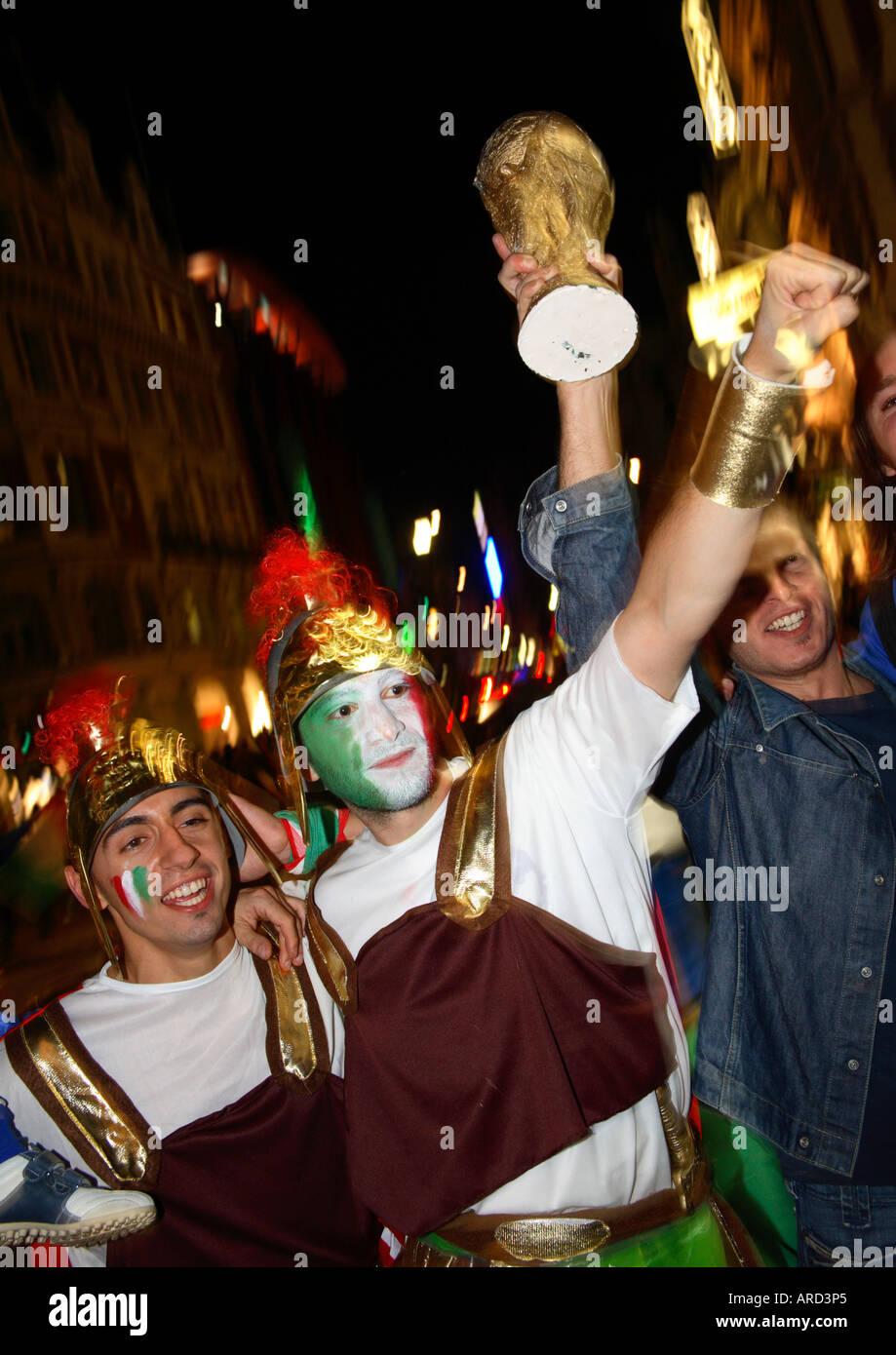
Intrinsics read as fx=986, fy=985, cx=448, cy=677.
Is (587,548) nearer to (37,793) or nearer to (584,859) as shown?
(584,859)

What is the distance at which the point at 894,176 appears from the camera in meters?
2.46

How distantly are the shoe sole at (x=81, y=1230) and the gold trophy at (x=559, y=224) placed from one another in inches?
64.1

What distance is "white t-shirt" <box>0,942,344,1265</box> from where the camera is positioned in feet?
6.06

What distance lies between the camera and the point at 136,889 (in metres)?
1.92

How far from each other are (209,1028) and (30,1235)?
17.6 inches

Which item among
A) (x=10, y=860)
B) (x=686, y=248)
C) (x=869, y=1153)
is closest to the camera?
(x=869, y=1153)

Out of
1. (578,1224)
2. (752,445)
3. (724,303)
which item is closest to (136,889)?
(578,1224)

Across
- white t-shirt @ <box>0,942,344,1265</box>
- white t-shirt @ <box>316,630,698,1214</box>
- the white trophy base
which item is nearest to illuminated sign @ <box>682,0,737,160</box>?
the white trophy base

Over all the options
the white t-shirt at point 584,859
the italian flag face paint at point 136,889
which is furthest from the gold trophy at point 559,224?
the italian flag face paint at point 136,889

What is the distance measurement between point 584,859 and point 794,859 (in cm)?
46

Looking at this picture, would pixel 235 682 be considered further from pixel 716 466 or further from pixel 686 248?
pixel 686 248

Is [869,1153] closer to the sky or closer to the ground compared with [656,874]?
closer to the ground
